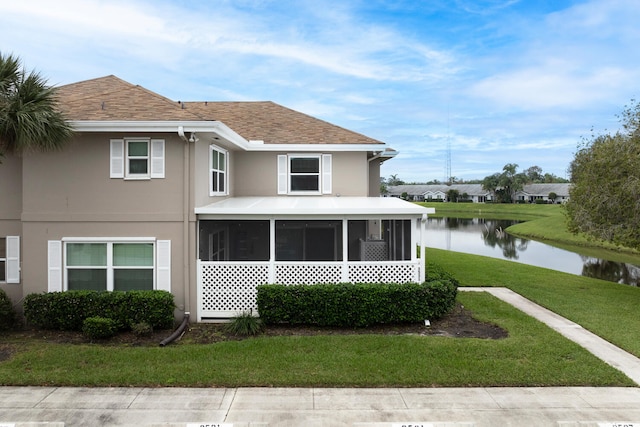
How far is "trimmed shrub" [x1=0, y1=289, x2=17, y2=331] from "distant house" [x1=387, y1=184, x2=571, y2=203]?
94108 mm

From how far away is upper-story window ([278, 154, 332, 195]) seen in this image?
15445 mm

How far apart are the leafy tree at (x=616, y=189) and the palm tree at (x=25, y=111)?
52.8 ft

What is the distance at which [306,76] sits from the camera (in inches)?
1245

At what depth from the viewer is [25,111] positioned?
903 centimetres

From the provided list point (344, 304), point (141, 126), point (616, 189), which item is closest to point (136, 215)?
point (141, 126)

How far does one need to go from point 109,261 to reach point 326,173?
750 cm

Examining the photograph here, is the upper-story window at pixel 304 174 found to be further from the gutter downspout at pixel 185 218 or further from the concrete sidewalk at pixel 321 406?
the concrete sidewalk at pixel 321 406

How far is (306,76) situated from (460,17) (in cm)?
1438

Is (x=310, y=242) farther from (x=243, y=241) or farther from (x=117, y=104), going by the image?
(x=117, y=104)

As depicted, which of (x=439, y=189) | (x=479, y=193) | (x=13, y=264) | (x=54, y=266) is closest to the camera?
(x=54, y=266)

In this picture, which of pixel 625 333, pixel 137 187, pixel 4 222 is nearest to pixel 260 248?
pixel 137 187

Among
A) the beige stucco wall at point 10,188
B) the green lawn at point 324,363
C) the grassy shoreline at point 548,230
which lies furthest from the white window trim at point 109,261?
the grassy shoreline at point 548,230

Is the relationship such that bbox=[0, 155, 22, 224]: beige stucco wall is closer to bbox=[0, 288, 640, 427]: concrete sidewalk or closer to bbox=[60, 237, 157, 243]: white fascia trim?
bbox=[60, 237, 157, 243]: white fascia trim

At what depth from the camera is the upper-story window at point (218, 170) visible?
12461mm
